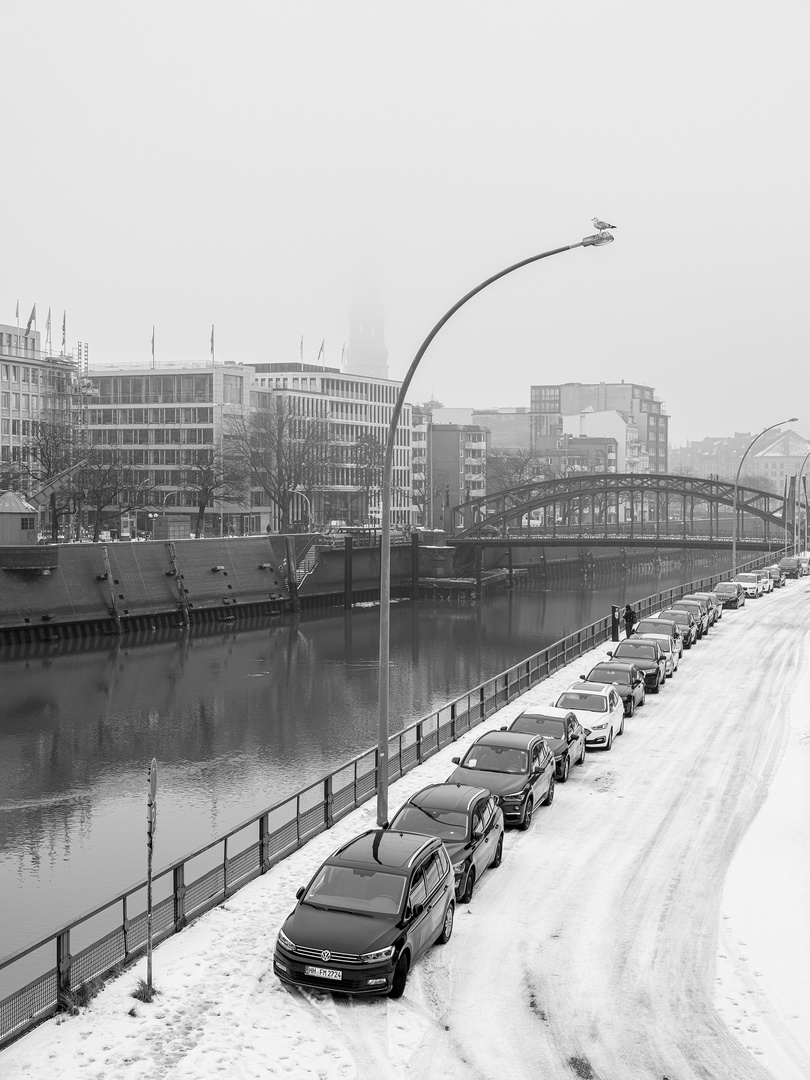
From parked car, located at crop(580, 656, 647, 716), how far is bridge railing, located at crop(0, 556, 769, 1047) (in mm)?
4154

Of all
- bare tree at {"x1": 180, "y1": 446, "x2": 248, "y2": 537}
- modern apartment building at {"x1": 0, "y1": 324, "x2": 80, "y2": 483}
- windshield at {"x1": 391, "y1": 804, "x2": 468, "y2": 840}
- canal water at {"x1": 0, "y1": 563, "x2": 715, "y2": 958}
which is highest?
modern apartment building at {"x1": 0, "y1": 324, "x2": 80, "y2": 483}

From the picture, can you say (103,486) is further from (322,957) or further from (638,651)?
(322,957)

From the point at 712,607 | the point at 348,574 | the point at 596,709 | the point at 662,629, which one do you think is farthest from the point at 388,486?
the point at 348,574

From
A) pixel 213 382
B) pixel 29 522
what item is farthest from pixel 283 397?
Result: pixel 29 522

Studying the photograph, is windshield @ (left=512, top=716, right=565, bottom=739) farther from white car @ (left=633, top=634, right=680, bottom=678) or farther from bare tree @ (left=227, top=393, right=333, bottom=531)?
bare tree @ (left=227, top=393, right=333, bottom=531)

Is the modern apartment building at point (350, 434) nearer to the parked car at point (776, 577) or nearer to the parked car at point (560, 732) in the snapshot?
the parked car at point (776, 577)

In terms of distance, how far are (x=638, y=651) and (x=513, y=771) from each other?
17.7 metres

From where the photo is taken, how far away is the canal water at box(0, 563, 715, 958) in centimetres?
2677

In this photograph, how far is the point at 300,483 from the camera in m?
114

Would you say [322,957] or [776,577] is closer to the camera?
[322,957]

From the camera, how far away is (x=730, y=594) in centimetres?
6619

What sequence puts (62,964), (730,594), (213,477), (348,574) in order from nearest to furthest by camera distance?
(62,964) → (730,594) → (348,574) → (213,477)

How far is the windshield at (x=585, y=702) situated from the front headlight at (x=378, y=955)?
1656 cm

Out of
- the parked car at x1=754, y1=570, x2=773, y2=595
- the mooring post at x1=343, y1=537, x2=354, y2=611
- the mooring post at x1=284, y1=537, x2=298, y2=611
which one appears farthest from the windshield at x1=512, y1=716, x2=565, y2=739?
the mooring post at x1=343, y1=537, x2=354, y2=611
